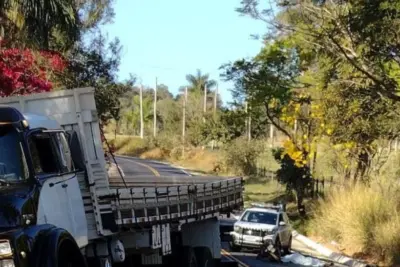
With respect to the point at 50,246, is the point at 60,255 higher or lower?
lower

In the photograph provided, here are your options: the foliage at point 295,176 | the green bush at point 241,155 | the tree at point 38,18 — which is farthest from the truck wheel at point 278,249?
the green bush at point 241,155

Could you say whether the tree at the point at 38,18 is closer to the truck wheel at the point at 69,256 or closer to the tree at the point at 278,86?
the truck wheel at the point at 69,256

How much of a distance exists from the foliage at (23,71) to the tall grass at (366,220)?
37.1 ft

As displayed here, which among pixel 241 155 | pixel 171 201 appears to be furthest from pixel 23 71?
pixel 241 155

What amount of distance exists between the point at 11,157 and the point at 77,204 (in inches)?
59.6

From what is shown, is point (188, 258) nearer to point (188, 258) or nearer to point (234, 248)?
point (188, 258)

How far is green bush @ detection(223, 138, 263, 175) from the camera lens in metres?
51.9

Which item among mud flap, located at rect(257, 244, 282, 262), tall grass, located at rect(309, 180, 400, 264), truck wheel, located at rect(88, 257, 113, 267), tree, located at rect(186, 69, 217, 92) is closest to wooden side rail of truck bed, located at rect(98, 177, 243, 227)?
truck wheel, located at rect(88, 257, 113, 267)

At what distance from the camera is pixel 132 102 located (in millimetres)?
131250

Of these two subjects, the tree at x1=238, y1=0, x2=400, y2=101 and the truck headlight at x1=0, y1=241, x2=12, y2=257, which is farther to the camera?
the tree at x1=238, y1=0, x2=400, y2=101

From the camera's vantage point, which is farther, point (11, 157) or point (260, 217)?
point (260, 217)

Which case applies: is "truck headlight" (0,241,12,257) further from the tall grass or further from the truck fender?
the tall grass

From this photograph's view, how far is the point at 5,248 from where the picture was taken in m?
5.88

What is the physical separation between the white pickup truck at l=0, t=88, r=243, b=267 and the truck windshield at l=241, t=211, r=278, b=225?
13140 millimetres
